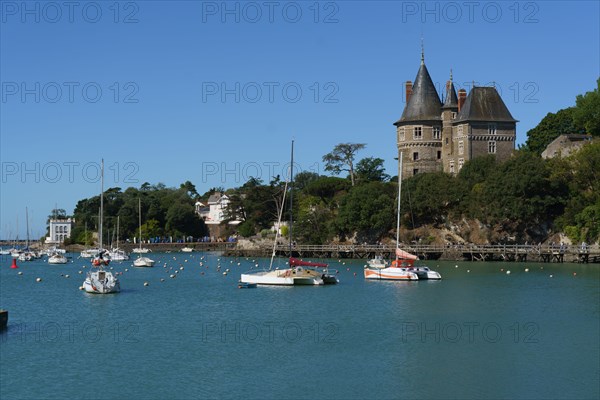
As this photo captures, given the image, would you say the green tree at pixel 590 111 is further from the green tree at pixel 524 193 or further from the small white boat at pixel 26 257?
the small white boat at pixel 26 257

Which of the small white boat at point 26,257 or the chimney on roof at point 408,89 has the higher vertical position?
the chimney on roof at point 408,89

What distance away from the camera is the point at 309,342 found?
38.8 m

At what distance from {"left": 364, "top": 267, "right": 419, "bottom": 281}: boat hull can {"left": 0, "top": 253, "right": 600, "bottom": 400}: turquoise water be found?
3129mm

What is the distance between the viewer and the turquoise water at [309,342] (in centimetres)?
3039

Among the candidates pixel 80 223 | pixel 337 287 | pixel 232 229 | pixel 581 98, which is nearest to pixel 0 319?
pixel 337 287

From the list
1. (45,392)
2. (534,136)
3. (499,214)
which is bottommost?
(45,392)

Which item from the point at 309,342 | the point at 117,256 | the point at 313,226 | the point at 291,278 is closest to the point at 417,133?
the point at 313,226

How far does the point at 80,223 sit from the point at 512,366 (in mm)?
147176

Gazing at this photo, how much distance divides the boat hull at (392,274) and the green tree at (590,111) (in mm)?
39704

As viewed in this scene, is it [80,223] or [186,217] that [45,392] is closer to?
[186,217]

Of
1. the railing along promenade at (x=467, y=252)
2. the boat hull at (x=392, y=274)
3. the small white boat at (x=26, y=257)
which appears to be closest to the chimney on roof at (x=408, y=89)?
the railing along promenade at (x=467, y=252)

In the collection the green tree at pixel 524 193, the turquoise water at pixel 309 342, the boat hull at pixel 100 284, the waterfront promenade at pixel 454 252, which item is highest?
the green tree at pixel 524 193

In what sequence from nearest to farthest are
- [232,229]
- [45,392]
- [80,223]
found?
[45,392], [232,229], [80,223]

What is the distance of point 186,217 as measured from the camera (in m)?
158
